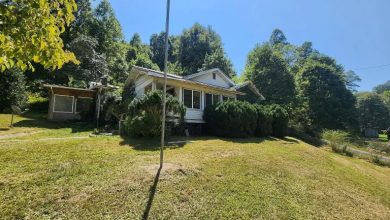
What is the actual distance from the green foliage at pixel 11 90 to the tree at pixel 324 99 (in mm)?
30743

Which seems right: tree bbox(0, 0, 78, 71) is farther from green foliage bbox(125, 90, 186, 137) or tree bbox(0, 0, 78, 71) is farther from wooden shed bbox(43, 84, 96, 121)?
wooden shed bbox(43, 84, 96, 121)

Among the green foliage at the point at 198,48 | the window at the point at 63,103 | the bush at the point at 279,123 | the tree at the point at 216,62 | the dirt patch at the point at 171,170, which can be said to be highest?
the green foliage at the point at 198,48

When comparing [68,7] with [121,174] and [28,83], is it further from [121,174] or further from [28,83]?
[28,83]

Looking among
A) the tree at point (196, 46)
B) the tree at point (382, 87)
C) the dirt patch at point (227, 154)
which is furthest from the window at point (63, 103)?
the tree at point (382, 87)

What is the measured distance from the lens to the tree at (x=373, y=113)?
5475 cm

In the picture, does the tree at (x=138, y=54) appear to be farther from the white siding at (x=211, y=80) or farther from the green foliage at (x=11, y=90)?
the white siding at (x=211, y=80)

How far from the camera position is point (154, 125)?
13.3 metres

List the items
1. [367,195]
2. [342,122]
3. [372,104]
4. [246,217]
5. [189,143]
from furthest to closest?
[372,104], [342,122], [189,143], [367,195], [246,217]

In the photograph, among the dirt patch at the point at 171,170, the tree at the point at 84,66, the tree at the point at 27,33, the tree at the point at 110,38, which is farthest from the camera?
the tree at the point at 110,38

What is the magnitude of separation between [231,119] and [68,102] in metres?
14.3

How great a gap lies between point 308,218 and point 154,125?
8.13 m

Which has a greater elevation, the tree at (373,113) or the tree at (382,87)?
the tree at (382,87)

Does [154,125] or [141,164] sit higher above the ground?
[154,125]

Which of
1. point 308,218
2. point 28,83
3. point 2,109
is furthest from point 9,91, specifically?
point 308,218
